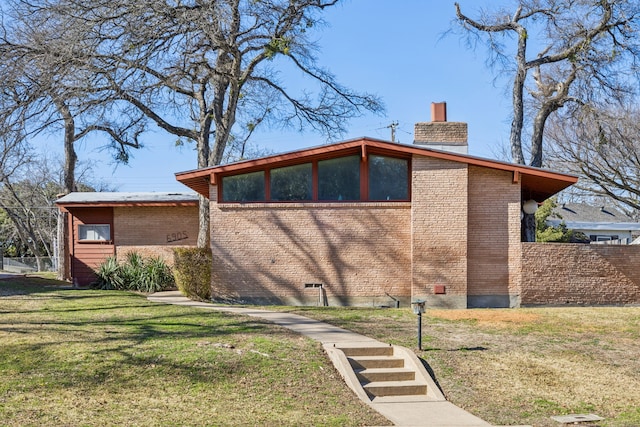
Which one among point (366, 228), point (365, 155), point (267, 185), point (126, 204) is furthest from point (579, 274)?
point (126, 204)

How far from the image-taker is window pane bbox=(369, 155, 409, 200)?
675 inches

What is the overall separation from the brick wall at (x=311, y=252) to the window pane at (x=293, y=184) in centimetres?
31

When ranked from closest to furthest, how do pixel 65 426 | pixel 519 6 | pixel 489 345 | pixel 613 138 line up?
1. pixel 65 426
2. pixel 489 345
3. pixel 519 6
4. pixel 613 138

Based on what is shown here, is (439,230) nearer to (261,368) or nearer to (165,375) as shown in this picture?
(261,368)

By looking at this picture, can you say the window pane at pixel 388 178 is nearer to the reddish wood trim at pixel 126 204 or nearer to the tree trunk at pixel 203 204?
the tree trunk at pixel 203 204

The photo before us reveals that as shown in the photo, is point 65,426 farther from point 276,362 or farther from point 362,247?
point 362,247

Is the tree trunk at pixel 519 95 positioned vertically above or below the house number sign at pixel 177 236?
above

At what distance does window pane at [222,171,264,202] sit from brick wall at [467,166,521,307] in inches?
221

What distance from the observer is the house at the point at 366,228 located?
1680cm

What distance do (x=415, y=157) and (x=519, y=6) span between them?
36.9 ft

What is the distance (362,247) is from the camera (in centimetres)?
1709

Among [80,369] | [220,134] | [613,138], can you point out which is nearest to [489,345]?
[80,369]

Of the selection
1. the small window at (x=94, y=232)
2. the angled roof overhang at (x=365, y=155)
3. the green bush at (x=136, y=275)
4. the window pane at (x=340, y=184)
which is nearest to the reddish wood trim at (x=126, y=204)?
the small window at (x=94, y=232)

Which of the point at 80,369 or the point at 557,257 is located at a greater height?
the point at 557,257
